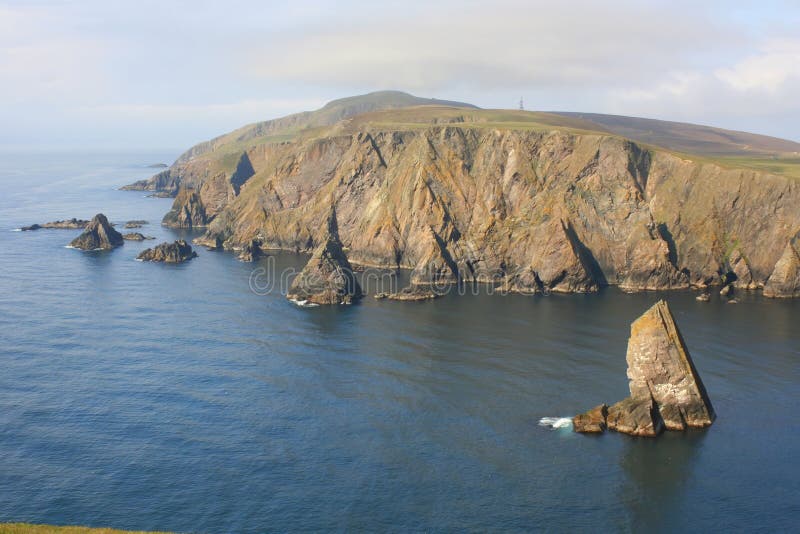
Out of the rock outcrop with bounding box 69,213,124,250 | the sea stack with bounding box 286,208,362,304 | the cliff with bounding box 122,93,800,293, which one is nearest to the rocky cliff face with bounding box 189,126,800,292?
the cliff with bounding box 122,93,800,293

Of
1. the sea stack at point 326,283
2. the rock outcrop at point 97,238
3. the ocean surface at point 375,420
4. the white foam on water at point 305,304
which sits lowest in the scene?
the ocean surface at point 375,420

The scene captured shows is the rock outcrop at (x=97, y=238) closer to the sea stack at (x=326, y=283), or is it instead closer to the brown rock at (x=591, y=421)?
Result: the sea stack at (x=326, y=283)

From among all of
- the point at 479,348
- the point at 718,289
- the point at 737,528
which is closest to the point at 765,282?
the point at 718,289

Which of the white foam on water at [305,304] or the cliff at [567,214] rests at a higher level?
the cliff at [567,214]

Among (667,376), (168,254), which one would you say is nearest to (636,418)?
(667,376)

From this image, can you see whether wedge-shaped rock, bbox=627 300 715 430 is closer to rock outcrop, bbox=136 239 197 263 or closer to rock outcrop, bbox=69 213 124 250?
rock outcrop, bbox=136 239 197 263

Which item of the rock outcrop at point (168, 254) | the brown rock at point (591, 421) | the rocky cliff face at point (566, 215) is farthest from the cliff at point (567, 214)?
the brown rock at point (591, 421)
